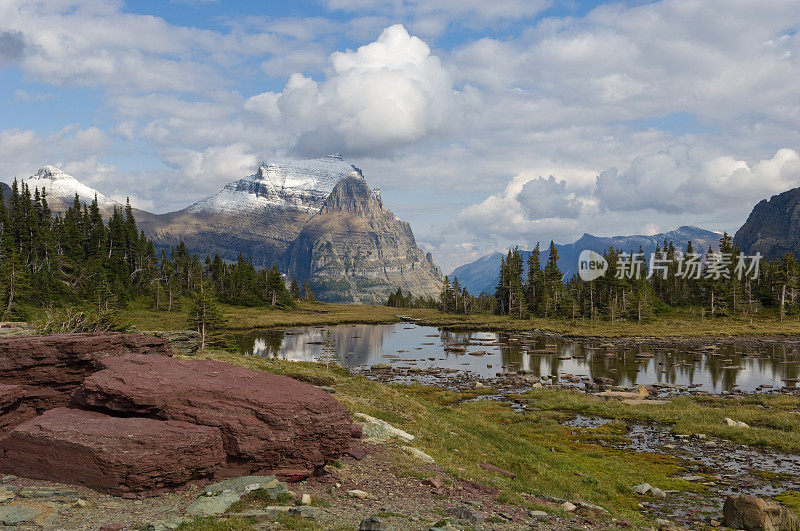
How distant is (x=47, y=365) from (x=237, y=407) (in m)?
7.26

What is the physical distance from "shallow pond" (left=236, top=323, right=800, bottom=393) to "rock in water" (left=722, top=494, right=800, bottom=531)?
4279 cm

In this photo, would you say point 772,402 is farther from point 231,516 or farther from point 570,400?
point 231,516

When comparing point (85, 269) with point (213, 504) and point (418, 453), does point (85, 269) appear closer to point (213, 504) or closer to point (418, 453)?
point (418, 453)

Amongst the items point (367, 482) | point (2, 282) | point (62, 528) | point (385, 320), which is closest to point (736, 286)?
point (385, 320)

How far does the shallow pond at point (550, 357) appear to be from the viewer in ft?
202

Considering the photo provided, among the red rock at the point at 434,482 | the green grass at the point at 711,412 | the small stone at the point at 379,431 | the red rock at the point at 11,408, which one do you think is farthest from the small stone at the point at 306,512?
the green grass at the point at 711,412

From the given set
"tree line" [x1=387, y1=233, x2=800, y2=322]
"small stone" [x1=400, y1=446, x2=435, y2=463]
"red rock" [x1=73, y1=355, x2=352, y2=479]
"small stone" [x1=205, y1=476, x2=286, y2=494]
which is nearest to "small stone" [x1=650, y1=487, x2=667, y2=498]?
"small stone" [x1=400, y1=446, x2=435, y2=463]

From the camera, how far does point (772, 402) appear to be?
43.3m

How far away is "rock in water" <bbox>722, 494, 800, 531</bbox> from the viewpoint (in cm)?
1700

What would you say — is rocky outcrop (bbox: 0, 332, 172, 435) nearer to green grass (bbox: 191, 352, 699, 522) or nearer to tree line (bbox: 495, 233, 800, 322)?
green grass (bbox: 191, 352, 699, 522)

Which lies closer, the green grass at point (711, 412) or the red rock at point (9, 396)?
the red rock at point (9, 396)

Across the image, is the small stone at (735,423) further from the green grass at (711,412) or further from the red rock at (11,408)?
the red rock at (11,408)

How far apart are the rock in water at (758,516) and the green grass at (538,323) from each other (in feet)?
300

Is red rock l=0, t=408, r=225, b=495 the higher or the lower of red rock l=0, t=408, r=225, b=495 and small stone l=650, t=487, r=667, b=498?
the higher
